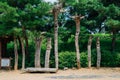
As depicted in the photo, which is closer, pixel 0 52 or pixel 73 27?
pixel 0 52

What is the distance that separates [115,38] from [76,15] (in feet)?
11.4

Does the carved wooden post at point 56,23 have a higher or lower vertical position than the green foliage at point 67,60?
higher

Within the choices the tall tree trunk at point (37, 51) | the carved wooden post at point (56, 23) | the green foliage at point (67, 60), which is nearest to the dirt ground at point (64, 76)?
the green foliage at point (67, 60)

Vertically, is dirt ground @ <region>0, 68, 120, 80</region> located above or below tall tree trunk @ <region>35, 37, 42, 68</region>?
below

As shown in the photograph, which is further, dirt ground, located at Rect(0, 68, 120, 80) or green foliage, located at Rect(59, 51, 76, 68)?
green foliage, located at Rect(59, 51, 76, 68)

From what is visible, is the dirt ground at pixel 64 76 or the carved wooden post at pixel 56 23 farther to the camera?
the carved wooden post at pixel 56 23

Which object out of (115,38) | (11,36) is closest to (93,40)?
(115,38)

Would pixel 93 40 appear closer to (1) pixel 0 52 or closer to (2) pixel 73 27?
(2) pixel 73 27

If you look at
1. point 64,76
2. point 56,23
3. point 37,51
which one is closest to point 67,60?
point 37,51

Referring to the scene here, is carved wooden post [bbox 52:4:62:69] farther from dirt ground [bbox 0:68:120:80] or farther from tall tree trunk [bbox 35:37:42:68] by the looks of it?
dirt ground [bbox 0:68:120:80]

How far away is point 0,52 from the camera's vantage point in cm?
2533

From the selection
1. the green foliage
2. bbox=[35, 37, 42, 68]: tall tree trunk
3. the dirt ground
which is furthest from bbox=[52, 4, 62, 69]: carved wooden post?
the dirt ground

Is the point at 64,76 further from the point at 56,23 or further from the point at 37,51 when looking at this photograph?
the point at 56,23

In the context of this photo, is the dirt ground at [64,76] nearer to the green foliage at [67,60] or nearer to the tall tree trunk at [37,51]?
the green foliage at [67,60]
